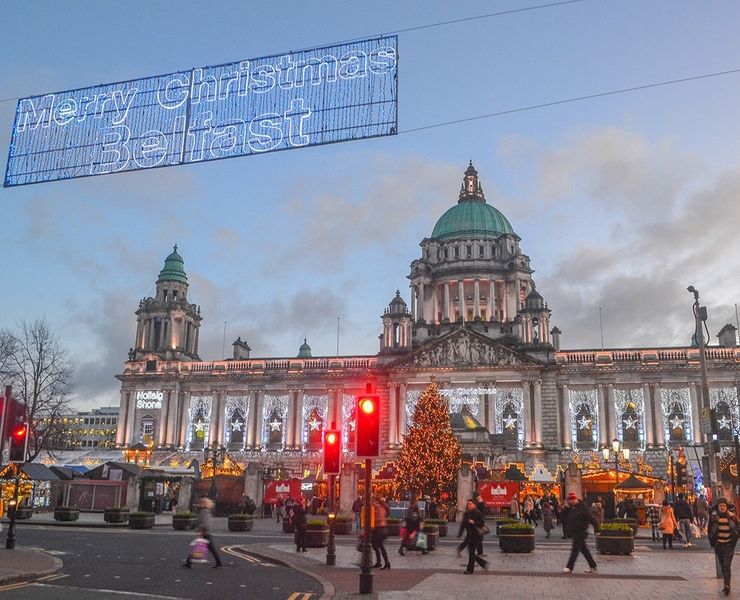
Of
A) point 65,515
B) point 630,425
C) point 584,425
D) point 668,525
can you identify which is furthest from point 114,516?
point 630,425

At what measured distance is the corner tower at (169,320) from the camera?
92188 mm

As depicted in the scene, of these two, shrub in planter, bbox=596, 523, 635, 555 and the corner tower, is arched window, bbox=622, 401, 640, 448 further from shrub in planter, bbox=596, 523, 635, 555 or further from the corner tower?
shrub in planter, bbox=596, 523, 635, 555

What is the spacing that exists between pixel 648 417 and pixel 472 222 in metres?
38.8

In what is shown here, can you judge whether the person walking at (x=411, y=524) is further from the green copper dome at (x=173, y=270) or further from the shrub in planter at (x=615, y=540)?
the green copper dome at (x=173, y=270)

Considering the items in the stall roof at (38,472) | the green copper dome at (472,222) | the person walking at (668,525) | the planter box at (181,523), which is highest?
the green copper dome at (472,222)

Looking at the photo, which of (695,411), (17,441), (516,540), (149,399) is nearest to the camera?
(17,441)

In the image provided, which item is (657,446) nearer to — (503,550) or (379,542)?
(503,550)

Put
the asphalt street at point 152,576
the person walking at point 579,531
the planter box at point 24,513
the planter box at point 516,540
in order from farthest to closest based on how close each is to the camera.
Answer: the planter box at point 24,513 → the planter box at point 516,540 → the person walking at point 579,531 → the asphalt street at point 152,576

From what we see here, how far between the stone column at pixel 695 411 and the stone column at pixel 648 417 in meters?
3.83

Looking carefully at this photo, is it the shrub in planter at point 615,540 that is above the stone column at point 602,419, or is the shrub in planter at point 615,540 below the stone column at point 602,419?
below

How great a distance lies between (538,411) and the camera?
77438 millimetres

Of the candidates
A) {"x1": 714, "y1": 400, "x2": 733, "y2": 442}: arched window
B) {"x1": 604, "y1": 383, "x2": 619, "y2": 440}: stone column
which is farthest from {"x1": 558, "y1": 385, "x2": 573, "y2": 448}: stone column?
{"x1": 714, "y1": 400, "x2": 733, "y2": 442}: arched window

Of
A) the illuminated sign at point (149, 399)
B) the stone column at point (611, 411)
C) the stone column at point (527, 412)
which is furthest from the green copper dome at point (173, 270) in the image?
the stone column at point (611, 411)

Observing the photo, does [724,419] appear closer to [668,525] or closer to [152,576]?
[668,525]
